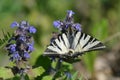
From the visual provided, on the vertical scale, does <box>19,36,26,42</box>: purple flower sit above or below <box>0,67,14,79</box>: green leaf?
above

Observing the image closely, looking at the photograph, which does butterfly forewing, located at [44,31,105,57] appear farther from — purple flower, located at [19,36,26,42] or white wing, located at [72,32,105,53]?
purple flower, located at [19,36,26,42]

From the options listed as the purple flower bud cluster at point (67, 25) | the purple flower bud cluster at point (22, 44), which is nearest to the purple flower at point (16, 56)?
the purple flower bud cluster at point (22, 44)

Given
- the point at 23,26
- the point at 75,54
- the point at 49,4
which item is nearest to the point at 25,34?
the point at 23,26

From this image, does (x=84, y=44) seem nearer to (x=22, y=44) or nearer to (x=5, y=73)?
(x=22, y=44)

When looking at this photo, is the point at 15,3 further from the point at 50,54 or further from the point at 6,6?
the point at 50,54

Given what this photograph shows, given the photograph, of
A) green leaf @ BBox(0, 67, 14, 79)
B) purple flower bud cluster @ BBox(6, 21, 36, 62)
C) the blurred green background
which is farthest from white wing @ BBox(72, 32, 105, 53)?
the blurred green background

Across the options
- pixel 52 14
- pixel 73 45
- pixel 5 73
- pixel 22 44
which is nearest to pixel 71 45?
pixel 73 45
